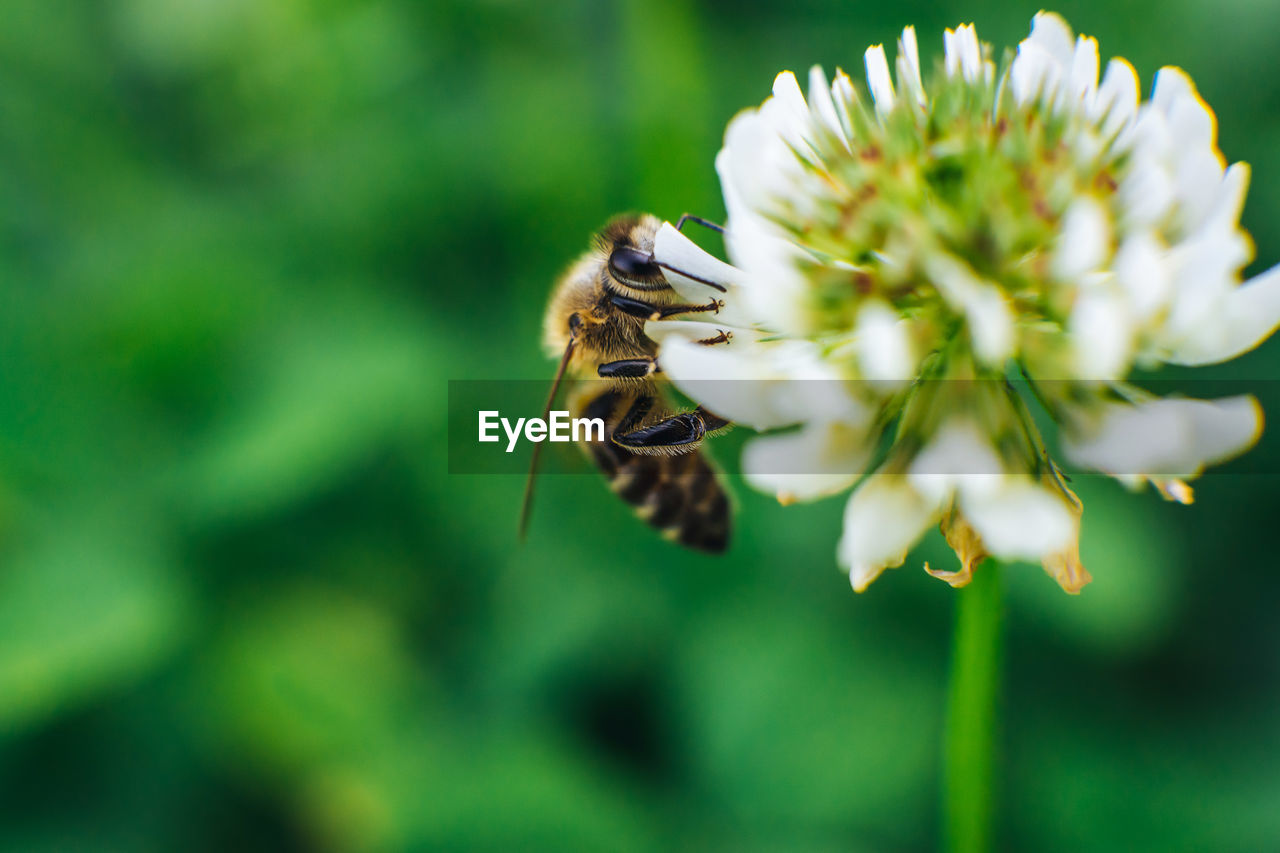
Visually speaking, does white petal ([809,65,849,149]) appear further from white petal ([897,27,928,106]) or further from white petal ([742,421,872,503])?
white petal ([742,421,872,503])

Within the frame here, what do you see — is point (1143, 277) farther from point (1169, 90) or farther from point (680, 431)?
point (680, 431)

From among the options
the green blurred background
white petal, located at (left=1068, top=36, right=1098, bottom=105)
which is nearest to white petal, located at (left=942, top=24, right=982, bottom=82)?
white petal, located at (left=1068, top=36, right=1098, bottom=105)

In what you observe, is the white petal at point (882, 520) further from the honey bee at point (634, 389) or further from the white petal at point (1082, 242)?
the honey bee at point (634, 389)

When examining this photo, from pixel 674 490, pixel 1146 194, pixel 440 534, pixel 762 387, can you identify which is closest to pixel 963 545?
pixel 762 387

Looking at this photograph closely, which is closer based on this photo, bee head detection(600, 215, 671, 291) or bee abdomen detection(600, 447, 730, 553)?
bee head detection(600, 215, 671, 291)

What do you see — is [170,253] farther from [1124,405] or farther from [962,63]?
[1124,405]

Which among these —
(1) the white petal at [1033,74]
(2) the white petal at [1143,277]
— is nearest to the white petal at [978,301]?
(2) the white petal at [1143,277]

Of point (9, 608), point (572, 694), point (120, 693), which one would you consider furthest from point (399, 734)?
point (9, 608)
